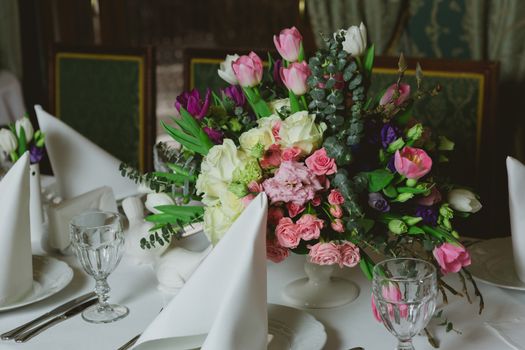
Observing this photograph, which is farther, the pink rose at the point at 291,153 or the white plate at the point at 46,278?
the white plate at the point at 46,278

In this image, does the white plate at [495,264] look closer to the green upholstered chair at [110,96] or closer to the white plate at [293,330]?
the white plate at [293,330]

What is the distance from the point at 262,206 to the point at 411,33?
6.52 ft

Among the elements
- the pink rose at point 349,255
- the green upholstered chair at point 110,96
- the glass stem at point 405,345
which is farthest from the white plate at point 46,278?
the green upholstered chair at point 110,96

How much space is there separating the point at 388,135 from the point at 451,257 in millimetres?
193

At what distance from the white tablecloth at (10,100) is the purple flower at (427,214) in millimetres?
2611

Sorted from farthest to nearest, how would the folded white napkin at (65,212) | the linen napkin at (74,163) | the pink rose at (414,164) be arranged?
the linen napkin at (74,163)
the folded white napkin at (65,212)
the pink rose at (414,164)

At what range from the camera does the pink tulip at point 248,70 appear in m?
1.16

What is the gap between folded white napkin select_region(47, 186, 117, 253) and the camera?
1.37m

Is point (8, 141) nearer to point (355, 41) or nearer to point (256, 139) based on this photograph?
point (256, 139)

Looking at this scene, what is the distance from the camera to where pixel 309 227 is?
1047 millimetres

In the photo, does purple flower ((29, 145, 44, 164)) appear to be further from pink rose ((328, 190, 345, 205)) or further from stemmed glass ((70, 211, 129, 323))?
pink rose ((328, 190, 345, 205))

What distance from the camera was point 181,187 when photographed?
1209 millimetres

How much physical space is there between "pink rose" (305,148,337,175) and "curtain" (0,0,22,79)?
2992 mm

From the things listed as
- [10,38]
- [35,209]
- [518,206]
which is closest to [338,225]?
[518,206]
